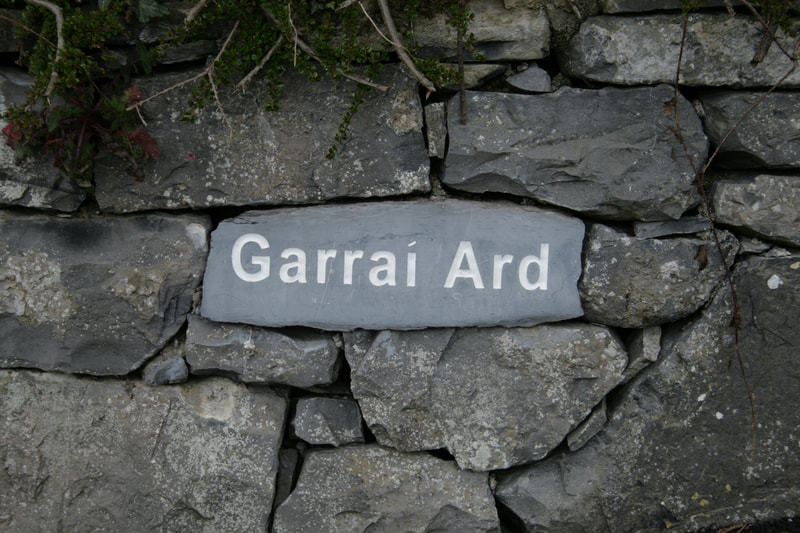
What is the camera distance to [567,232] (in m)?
1.96

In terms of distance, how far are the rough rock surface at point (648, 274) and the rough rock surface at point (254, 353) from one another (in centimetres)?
90

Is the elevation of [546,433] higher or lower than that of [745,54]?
lower

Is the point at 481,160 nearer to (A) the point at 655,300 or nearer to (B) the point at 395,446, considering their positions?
(A) the point at 655,300

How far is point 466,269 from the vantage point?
6.45ft

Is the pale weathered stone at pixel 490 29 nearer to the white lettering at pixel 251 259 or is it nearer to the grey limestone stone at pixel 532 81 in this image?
the grey limestone stone at pixel 532 81

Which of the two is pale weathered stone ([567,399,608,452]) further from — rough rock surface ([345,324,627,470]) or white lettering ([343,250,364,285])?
white lettering ([343,250,364,285])

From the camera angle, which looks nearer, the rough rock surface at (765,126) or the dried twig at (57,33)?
the dried twig at (57,33)

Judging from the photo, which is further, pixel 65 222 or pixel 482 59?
pixel 65 222

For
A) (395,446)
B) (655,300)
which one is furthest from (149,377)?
(655,300)

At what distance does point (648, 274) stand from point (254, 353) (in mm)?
1298

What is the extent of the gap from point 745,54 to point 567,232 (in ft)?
2.53

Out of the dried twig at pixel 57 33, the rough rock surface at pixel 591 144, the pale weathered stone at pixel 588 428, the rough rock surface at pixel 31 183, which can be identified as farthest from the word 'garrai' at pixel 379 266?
the dried twig at pixel 57 33

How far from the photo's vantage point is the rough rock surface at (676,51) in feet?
6.18

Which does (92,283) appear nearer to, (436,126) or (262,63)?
(262,63)
